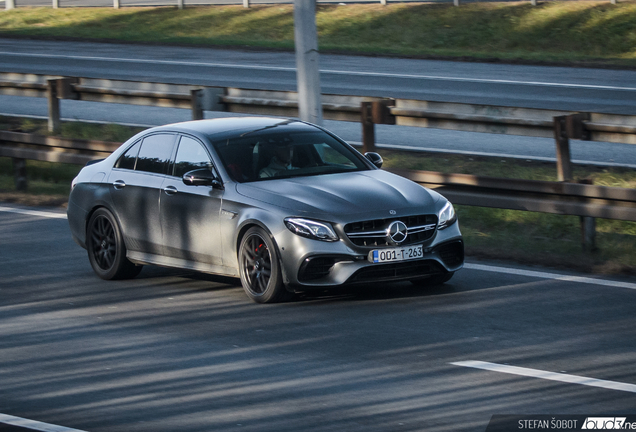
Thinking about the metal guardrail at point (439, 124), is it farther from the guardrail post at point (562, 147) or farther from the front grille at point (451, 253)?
the front grille at point (451, 253)

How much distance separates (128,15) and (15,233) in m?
26.4

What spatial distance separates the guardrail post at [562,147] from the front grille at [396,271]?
106 inches

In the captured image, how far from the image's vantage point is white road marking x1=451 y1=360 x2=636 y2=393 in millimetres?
6605

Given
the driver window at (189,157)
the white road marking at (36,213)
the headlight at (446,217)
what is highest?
the driver window at (189,157)

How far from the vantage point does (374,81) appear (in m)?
25.2

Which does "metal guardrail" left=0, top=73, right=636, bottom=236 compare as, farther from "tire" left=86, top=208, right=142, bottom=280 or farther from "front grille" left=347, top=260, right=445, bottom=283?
"tire" left=86, top=208, right=142, bottom=280

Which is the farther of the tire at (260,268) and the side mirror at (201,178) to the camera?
the side mirror at (201,178)

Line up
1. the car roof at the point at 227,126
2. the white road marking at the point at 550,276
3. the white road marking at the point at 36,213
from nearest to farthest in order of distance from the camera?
the white road marking at the point at 550,276 → the car roof at the point at 227,126 → the white road marking at the point at 36,213

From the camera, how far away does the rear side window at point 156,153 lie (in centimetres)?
1024

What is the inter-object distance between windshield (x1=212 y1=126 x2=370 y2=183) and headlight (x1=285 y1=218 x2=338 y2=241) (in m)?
0.88

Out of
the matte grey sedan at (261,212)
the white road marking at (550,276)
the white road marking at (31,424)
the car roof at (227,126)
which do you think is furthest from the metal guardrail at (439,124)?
the white road marking at (31,424)

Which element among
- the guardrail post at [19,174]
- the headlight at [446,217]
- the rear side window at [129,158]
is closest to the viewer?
the headlight at [446,217]

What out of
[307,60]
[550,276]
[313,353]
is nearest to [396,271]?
[313,353]

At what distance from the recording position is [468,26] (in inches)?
1225
